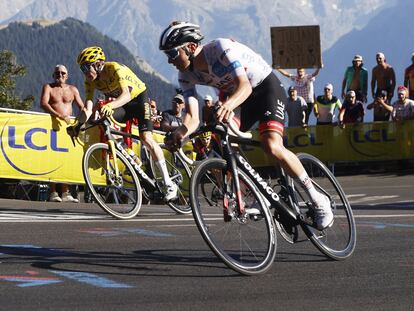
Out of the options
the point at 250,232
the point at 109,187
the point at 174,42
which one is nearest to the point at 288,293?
the point at 250,232

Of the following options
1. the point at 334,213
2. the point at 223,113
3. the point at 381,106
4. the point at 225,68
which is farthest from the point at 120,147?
the point at 381,106

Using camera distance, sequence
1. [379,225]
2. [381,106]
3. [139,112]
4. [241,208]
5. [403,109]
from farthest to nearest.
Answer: [381,106]
[403,109]
[139,112]
[379,225]
[241,208]

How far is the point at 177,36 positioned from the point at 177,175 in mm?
5288

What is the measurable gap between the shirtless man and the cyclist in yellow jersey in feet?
13.1

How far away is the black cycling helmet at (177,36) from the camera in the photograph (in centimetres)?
783

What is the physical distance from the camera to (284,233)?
318 inches

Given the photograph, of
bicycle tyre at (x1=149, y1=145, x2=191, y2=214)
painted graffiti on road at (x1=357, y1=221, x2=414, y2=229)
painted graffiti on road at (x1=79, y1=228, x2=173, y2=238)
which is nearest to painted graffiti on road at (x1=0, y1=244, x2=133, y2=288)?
painted graffiti on road at (x1=79, y1=228, x2=173, y2=238)

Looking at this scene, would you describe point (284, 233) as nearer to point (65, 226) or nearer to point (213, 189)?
point (213, 189)

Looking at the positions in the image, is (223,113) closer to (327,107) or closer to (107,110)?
(107,110)

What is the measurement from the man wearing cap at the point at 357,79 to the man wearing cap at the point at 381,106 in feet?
1.03

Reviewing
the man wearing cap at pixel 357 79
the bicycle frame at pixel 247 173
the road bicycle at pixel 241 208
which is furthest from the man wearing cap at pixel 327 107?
the bicycle frame at pixel 247 173

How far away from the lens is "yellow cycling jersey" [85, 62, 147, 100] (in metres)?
12.3

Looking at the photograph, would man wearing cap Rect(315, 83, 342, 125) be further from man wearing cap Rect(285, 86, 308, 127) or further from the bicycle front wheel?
the bicycle front wheel

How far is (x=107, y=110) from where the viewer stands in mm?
11922
